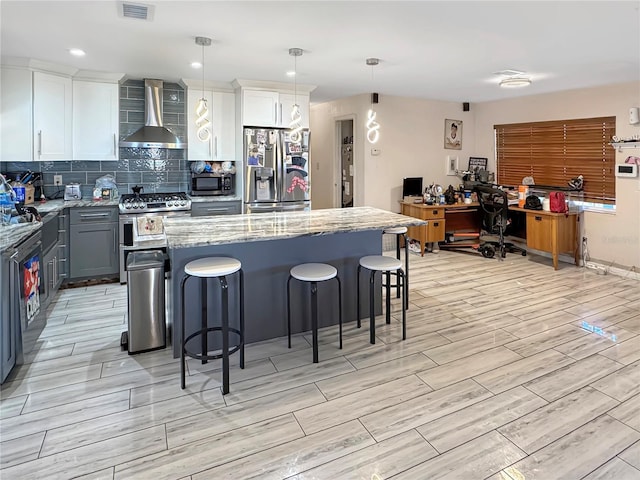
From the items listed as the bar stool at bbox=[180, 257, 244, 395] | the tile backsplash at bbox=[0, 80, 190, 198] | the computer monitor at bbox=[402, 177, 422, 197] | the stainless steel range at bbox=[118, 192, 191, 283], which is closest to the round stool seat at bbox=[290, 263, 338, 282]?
the bar stool at bbox=[180, 257, 244, 395]

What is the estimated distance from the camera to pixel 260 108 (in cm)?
532

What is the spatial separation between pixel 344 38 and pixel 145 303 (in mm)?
2613

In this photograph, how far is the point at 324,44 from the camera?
3590mm

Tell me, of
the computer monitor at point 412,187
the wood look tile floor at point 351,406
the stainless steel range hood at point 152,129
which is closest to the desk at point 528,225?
the computer monitor at point 412,187

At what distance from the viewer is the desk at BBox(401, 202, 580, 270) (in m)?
5.61

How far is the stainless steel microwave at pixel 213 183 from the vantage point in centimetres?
548

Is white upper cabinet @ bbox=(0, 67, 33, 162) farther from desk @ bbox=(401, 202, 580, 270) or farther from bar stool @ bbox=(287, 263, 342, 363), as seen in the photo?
desk @ bbox=(401, 202, 580, 270)

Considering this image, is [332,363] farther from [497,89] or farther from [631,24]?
[497,89]

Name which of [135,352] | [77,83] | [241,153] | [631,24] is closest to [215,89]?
[241,153]

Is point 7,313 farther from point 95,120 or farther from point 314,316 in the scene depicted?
point 95,120

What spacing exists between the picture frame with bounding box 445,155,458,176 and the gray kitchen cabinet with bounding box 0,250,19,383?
6299 mm

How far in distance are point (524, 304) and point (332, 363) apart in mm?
2391

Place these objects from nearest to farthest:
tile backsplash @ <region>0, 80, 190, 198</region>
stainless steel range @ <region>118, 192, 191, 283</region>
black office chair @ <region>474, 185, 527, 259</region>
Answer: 1. stainless steel range @ <region>118, 192, 191, 283</region>
2. tile backsplash @ <region>0, 80, 190, 198</region>
3. black office chair @ <region>474, 185, 527, 259</region>

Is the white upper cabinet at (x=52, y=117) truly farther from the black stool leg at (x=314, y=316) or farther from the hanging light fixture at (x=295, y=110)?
the black stool leg at (x=314, y=316)
